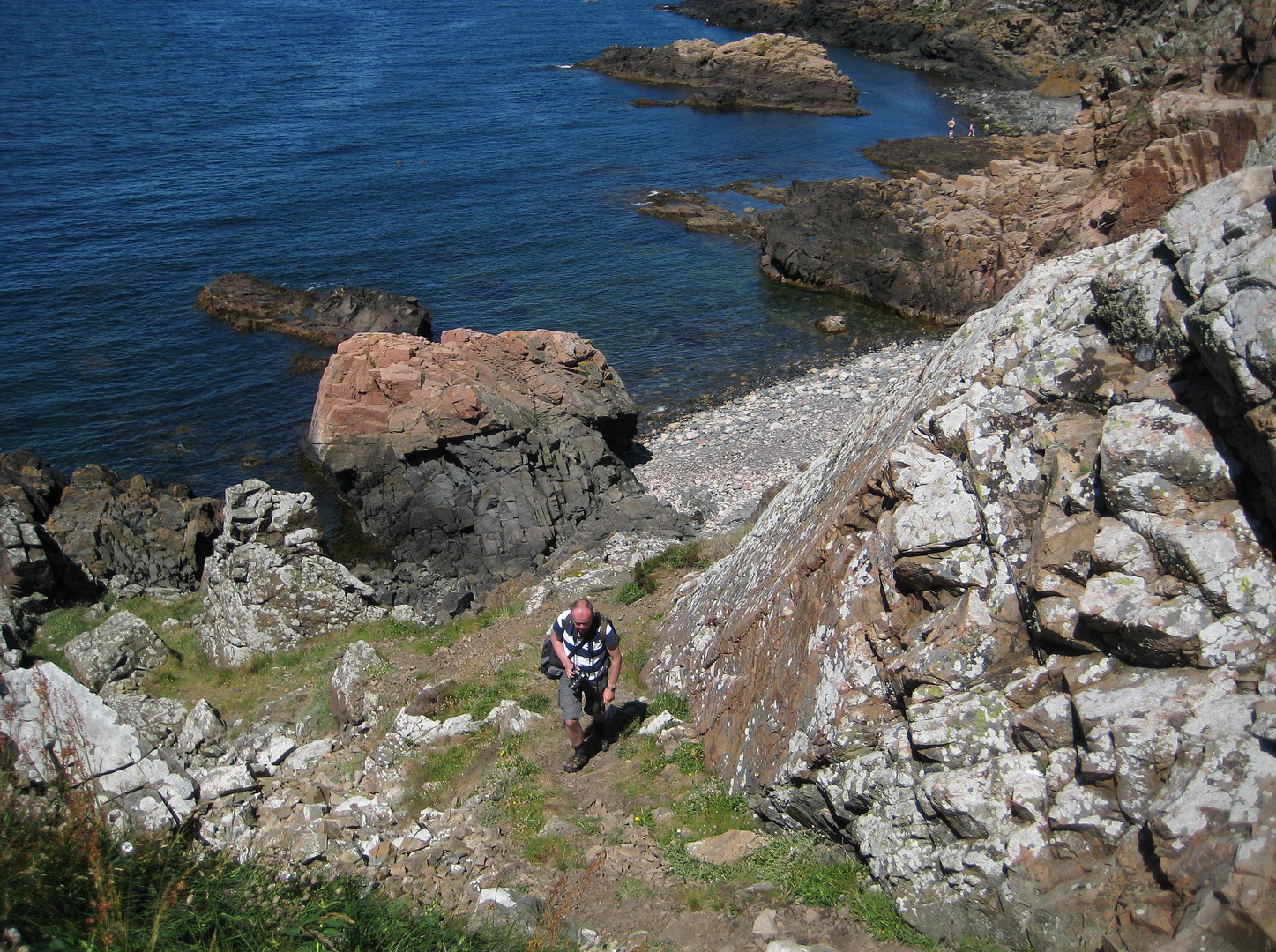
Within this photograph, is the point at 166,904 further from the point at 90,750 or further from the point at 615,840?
the point at 615,840

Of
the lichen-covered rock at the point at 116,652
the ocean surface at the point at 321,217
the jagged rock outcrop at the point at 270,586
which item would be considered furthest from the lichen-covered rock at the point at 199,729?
the ocean surface at the point at 321,217

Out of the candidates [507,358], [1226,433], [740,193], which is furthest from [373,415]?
[740,193]

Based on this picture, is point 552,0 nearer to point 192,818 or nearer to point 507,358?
point 507,358

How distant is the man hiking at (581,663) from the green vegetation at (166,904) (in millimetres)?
3267

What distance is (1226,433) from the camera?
572cm

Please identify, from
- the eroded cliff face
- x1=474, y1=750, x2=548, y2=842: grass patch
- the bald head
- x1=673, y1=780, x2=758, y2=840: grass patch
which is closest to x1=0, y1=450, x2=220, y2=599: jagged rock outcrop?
x1=474, y1=750, x2=548, y2=842: grass patch

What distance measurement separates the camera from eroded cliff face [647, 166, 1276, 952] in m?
5.06

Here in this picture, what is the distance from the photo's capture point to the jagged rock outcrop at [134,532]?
851 inches

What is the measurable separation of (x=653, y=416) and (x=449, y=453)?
9500 mm

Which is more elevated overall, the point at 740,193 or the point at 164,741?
the point at 740,193

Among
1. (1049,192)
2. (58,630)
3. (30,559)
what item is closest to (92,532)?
(30,559)

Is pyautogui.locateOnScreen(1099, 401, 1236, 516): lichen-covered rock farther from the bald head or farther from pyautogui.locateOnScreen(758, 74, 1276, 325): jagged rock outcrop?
pyautogui.locateOnScreen(758, 74, 1276, 325): jagged rock outcrop

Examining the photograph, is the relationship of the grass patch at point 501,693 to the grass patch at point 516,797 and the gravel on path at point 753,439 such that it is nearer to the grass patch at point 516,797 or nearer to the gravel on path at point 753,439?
the grass patch at point 516,797

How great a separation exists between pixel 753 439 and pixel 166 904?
24.6 meters
